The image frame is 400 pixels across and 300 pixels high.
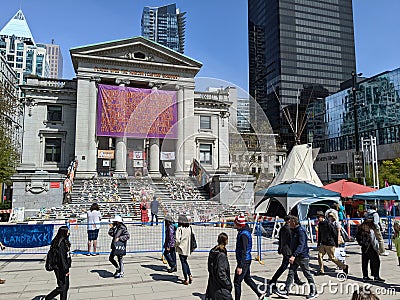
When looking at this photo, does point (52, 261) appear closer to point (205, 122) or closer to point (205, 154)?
point (205, 154)

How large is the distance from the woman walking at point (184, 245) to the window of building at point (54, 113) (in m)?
35.5

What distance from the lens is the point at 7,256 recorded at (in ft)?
39.2

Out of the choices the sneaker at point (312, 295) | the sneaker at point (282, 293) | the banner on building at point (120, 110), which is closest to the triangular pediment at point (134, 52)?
the banner on building at point (120, 110)

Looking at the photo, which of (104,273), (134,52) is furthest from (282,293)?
(134,52)

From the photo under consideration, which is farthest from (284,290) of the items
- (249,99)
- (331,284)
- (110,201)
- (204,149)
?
→ (204,149)

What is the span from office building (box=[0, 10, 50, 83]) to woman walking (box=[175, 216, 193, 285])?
135 m

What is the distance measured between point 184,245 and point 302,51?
4379 inches

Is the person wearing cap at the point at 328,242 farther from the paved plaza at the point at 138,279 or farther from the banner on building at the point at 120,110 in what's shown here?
the banner on building at the point at 120,110

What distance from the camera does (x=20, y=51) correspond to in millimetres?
135625

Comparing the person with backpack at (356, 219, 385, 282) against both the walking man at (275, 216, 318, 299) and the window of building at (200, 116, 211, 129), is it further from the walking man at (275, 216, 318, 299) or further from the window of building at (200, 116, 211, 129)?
the window of building at (200, 116, 211, 129)

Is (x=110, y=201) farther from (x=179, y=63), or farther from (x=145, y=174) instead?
(x=179, y=63)

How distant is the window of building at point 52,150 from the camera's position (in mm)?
38594

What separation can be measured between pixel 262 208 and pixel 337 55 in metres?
112

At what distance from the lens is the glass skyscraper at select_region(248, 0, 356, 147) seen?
342 ft
